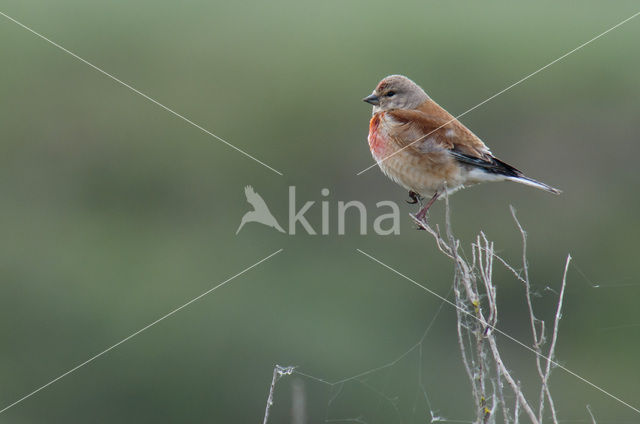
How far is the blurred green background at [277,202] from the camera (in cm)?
779

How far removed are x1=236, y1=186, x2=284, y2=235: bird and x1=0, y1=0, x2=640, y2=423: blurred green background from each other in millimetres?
98

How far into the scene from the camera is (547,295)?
8.36 meters

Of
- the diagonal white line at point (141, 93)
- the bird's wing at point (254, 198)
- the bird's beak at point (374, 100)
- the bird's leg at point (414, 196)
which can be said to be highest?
the diagonal white line at point (141, 93)

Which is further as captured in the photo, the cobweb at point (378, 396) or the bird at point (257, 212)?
the bird at point (257, 212)

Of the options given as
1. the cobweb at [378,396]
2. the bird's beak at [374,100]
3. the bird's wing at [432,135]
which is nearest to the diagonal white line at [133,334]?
the cobweb at [378,396]

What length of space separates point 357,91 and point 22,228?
13.5 feet

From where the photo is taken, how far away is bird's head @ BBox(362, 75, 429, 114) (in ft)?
18.5

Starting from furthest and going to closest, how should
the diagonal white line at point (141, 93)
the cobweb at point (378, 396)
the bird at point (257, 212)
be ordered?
1. the diagonal white line at point (141, 93)
2. the bird at point (257, 212)
3. the cobweb at point (378, 396)

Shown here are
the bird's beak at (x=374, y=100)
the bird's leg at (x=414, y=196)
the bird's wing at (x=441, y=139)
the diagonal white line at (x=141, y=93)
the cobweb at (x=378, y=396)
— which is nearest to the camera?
the bird's wing at (x=441, y=139)

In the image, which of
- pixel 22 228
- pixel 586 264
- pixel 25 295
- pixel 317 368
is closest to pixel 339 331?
pixel 317 368

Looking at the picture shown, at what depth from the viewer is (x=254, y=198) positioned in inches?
379

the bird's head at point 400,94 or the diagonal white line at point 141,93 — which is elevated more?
the diagonal white line at point 141,93

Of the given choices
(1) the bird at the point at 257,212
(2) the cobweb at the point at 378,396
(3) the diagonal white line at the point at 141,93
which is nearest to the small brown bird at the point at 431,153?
(2) the cobweb at the point at 378,396

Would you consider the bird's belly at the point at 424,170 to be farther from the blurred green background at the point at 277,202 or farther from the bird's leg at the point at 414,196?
the blurred green background at the point at 277,202
